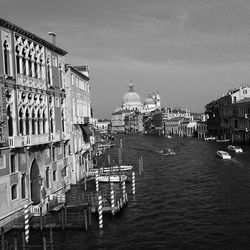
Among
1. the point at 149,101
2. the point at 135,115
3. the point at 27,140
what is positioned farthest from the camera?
the point at 149,101

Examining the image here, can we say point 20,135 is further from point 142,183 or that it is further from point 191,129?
point 191,129

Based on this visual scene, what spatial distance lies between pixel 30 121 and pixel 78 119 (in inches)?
377

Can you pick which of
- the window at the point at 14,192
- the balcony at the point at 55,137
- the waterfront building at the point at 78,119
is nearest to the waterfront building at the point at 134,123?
the waterfront building at the point at 78,119

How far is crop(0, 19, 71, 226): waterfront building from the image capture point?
1762 centimetres

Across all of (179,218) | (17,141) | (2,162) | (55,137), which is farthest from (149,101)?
(2,162)

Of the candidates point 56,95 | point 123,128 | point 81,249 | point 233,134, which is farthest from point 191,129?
point 81,249

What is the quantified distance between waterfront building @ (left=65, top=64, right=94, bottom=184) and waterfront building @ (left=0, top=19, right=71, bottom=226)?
1568 mm

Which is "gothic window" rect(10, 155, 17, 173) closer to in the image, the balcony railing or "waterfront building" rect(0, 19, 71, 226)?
"waterfront building" rect(0, 19, 71, 226)

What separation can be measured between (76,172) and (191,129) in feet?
303

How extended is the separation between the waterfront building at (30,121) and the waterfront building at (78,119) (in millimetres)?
1568

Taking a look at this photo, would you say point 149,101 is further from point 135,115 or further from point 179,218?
point 179,218

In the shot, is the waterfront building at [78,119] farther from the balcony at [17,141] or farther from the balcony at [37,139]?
the balcony at [17,141]

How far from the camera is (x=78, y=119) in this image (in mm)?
29766

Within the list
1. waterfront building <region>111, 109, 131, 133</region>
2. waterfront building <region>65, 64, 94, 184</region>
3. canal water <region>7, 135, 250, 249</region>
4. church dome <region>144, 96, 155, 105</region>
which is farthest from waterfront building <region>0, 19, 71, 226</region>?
church dome <region>144, 96, 155, 105</region>
